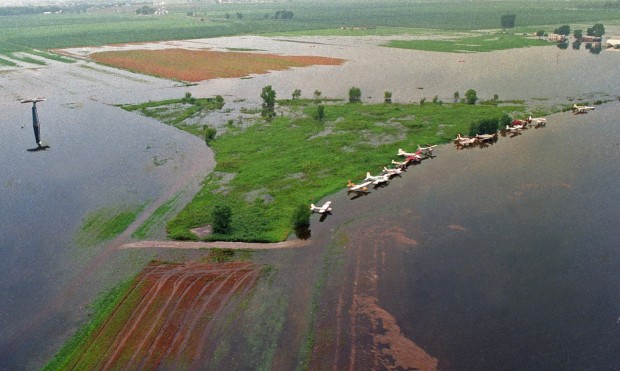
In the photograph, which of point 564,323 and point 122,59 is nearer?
point 564,323

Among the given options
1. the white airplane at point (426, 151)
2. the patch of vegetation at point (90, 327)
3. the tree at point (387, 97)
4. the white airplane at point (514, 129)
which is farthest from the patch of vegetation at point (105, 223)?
the tree at point (387, 97)

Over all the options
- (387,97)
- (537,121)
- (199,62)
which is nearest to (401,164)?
(537,121)

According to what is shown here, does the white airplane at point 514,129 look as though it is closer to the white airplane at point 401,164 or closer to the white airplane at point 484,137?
the white airplane at point 484,137

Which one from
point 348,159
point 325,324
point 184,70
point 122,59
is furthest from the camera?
point 122,59

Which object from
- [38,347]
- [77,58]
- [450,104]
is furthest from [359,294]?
[77,58]

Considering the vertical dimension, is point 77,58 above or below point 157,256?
above

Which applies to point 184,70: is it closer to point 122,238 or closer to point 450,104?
point 450,104

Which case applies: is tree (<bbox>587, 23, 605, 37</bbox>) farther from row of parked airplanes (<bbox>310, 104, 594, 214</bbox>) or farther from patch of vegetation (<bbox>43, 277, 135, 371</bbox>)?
patch of vegetation (<bbox>43, 277, 135, 371</bbox>)
